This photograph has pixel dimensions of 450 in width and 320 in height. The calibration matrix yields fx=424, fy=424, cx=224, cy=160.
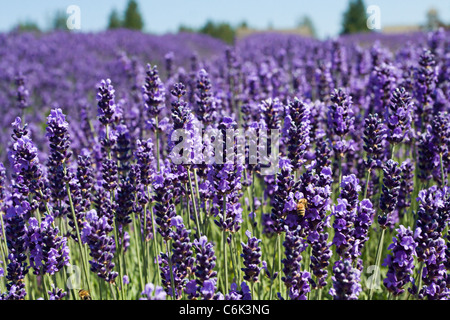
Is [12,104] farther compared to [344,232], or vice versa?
[12,104]

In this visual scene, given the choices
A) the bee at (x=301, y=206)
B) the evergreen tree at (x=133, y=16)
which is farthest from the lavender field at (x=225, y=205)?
the evergreen tree at (x=133, y=16)

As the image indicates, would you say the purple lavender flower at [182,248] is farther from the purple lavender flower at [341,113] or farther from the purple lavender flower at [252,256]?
the purple lavender flower at [341,113]

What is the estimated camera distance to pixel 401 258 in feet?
7.11

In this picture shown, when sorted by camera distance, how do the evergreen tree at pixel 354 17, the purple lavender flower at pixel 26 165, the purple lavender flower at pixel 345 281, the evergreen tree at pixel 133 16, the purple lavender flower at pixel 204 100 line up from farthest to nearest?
the evergreen tree at pixel 354 17 < the evergreen tree at pixel 133 16 < the purple lavender flower at pixel 204 100 < the purple lavender flower at pixel 26 165 < the purple lavender flower at pixel 345 281

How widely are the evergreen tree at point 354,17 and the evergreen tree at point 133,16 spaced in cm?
1635

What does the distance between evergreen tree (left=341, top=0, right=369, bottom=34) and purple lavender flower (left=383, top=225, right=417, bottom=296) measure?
112 feet

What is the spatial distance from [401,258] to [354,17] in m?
35.8

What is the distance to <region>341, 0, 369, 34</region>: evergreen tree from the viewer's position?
33844 mm

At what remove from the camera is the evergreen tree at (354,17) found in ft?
111

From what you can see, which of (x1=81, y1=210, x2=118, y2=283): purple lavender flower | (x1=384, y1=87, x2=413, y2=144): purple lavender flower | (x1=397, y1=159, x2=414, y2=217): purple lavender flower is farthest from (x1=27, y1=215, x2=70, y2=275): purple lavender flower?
(x1=397, y1=159, x2=414, y2=217): purple lavender flower
